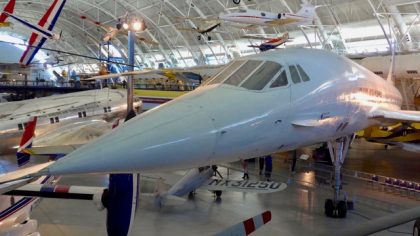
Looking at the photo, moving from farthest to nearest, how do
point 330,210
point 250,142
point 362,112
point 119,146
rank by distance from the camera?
point 330,210
point 362,112
point 250,142
point 119,146

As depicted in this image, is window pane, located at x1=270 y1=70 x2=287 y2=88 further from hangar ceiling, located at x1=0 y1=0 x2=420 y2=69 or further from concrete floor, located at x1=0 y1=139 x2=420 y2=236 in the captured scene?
hangar ceiling, located at x1=0 y1=0 x2=420 y2=69

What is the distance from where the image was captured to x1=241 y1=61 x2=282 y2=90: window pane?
4.65 metres

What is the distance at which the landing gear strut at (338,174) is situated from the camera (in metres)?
8.48

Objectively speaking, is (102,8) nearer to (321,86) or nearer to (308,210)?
(308,210)

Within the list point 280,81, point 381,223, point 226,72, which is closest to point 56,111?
point 226,72

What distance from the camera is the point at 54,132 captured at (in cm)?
1578

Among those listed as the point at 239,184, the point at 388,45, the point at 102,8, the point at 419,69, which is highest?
the point at 102,8

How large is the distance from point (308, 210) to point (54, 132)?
9.98 metres

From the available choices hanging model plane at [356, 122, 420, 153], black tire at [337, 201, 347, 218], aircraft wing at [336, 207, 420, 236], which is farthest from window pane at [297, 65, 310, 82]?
hanging model plane at [356, 122, 420, 153]

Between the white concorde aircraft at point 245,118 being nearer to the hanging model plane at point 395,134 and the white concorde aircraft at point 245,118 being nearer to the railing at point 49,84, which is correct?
the hanging model plane at point 395,134

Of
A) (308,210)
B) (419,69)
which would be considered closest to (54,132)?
(308,210)

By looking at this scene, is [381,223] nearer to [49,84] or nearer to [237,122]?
[237,122]

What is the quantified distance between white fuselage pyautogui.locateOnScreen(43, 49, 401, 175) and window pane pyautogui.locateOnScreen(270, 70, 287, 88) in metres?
0.06

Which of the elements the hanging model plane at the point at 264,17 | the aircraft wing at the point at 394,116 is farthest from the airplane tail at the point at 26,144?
the hanging model plane at the point at 264,17
